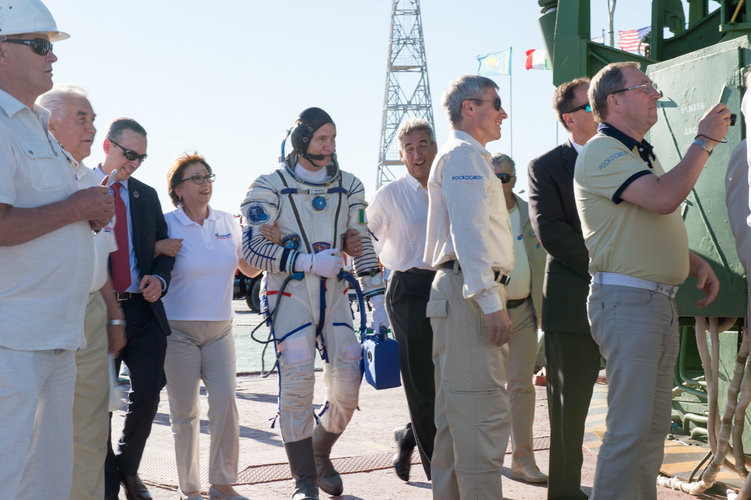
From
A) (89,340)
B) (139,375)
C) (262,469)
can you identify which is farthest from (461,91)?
(262,469)

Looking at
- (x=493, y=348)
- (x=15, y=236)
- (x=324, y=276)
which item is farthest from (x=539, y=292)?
(x=15, y=236)

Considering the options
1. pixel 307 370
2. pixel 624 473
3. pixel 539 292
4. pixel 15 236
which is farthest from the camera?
pixel 539 292

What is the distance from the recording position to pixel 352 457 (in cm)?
622

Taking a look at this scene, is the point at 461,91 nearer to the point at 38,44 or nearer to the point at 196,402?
the point at 38,44

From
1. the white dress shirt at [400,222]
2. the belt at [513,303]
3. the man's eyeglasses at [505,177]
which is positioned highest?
the man's eyeglasses at [505,177]

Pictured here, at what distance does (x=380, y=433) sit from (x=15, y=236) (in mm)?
4919

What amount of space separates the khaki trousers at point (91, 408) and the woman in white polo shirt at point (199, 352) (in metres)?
0.93

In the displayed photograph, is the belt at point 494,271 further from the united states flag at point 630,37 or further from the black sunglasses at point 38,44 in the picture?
the united states flag at point 630,37

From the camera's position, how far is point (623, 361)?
12.1 ft

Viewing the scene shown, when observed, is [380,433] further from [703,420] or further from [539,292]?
[703,420]

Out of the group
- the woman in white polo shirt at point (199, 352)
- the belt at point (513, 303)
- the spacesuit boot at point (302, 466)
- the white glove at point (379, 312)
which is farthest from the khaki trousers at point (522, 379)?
the woman in white polo shirt at point (199, 352)

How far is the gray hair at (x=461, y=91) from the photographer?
4.12 m

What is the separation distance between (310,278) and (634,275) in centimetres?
192

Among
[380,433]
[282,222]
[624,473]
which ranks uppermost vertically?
[282,222]
